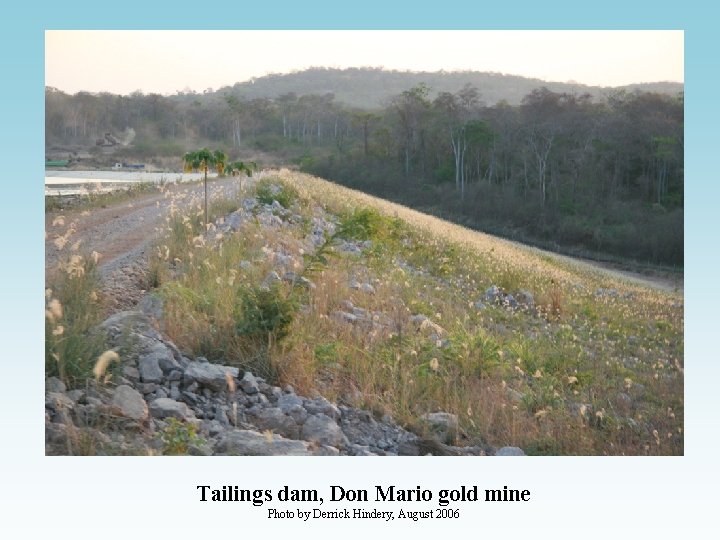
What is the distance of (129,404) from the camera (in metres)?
5.39

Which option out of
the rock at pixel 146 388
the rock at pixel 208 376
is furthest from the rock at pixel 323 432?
the rock at pixel 146 388

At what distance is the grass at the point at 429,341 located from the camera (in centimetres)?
686

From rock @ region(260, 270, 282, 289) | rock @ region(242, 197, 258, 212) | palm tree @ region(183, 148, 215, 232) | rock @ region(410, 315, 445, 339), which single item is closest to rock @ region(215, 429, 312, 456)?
rock @ region(260, 270, 282, 289)

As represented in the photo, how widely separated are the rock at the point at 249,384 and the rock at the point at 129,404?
104cm

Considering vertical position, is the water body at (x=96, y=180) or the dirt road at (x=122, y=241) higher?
the water body at (x=96, y=180)

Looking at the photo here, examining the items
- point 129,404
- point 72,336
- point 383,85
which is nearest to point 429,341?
point 129,404

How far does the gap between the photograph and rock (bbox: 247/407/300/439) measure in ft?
0.05

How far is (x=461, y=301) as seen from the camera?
40.5ft

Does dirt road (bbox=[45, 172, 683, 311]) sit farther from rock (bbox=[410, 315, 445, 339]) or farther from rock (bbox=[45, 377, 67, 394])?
rock (bbox=[410, 315, 445, 339])

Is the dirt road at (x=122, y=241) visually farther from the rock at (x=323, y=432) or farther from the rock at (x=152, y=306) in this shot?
the rock at (x=323, y=432)

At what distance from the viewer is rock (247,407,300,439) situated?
5887 mm

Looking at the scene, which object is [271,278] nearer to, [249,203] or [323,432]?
[323,432]

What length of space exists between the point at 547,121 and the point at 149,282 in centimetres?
2690

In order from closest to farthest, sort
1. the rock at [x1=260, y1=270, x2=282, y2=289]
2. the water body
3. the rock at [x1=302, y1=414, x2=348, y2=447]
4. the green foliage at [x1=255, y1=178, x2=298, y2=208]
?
the rock at [x1=302, y1=414, x2=348, y2=447]
the rock at [x1=260, y1=270, x2=282, y2=289]
the water body
the green foliage at [x1=255, y1=178, x2=298, y2=208]
